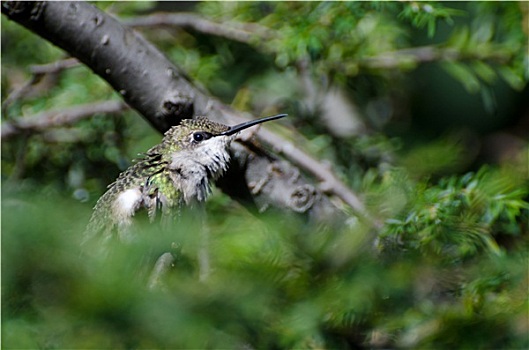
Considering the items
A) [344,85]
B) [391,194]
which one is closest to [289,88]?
[344,85]

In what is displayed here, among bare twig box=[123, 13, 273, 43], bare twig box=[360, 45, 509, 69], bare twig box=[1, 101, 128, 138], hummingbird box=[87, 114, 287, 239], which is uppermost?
hummingbird box=[87, 114, 287, 239]

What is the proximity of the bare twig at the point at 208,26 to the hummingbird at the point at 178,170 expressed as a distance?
1.76ft

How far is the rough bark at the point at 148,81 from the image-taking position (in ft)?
4.94

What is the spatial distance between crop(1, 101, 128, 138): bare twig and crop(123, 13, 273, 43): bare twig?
24 cm

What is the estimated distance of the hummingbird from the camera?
146 centimetres

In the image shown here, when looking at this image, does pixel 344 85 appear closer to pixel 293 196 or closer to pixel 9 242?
pixel 293 196

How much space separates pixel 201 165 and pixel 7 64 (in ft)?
3.04

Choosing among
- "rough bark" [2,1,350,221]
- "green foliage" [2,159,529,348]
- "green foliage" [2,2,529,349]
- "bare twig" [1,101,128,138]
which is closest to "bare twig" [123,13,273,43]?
"green foliage" [2,2,529,349]

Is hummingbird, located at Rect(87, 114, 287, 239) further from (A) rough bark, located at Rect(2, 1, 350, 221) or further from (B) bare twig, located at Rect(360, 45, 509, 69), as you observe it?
(B) bare twig, located at Rect(360, 45, 509, 69)

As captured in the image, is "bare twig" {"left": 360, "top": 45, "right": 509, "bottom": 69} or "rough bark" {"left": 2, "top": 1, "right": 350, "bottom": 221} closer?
"rough bark" {"left": 2, "top": 1, "right": 350, "bottom": 221}

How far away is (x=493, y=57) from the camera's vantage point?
1980 millimetres

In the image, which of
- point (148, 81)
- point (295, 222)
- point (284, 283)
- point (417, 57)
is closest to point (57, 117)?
point (148, 81)

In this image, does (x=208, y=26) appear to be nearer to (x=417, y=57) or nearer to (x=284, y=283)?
(x=417, y=57)

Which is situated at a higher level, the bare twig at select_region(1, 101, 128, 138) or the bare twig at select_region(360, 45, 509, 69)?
the bare twig at select_region(360, 45, 509, 69)
